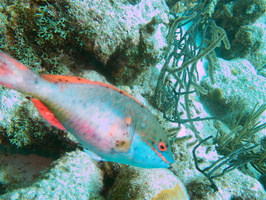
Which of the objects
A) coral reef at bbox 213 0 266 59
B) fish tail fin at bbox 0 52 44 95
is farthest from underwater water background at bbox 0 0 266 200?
coral reef at bbox 213 0 266 59

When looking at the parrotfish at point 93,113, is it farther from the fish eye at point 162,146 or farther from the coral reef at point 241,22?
the coral reef at point 241,22

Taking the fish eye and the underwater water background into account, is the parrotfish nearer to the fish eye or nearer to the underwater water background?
the fish eye

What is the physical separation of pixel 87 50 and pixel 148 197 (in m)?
2.44

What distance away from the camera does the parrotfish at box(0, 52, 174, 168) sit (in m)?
1.05

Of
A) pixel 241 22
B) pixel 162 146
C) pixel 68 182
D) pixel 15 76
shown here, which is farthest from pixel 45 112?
pixel 241 22

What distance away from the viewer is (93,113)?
112 centimetres

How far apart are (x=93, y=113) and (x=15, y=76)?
53 centimetres

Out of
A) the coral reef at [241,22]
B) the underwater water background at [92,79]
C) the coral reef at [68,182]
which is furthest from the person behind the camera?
the coral reef at [241,22]

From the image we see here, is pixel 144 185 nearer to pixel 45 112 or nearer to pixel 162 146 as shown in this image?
pixel 162 146

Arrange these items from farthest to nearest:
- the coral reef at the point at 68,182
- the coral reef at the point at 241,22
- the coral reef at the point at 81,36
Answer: the coral reef at the point at 241,22
the coral reef at the point at 81,36
the coral reef at the point at 68,182

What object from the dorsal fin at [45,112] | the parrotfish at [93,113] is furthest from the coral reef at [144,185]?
the dorsal fin at [45,112]

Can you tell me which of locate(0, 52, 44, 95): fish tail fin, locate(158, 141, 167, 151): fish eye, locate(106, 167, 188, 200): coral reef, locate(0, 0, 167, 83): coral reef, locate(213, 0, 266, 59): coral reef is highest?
locate(213, 0, 266, 59): coral reef

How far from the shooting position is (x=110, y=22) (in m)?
2.71

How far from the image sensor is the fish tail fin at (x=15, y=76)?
0.97m
